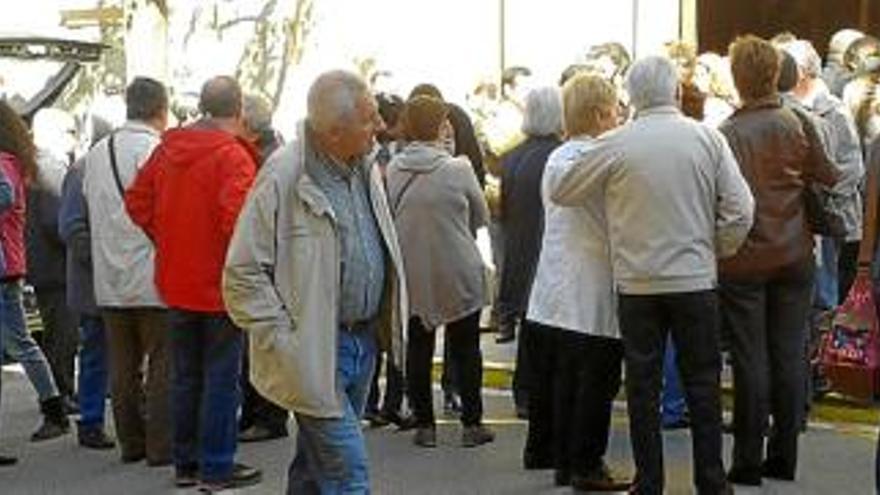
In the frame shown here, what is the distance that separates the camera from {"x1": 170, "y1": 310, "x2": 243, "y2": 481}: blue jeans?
6938 millimetres

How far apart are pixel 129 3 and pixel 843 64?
296 inches

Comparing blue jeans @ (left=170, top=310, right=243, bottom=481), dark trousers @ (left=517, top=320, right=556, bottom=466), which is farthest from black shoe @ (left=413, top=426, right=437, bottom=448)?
blue jeans @ (left=170, top=310, right=243, bottom=481)

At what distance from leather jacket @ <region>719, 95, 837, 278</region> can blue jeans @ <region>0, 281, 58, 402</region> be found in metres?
3.61

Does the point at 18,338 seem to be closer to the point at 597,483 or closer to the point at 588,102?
the point at 597,483

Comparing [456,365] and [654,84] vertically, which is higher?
[654,84]

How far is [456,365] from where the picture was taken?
7.93 metres

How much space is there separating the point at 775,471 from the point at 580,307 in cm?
118

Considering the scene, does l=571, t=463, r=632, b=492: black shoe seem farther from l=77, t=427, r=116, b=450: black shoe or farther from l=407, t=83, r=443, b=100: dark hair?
l=77, t=427, r=116, b=450: black shoe

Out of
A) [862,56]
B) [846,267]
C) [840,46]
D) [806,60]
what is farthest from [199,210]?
[840,46]

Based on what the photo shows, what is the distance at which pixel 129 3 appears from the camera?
15375 mm

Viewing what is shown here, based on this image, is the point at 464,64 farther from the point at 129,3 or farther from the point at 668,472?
the point at 668,472

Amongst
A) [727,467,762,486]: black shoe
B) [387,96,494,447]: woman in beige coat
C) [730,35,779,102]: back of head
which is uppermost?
[730,35,779,102]: back of head

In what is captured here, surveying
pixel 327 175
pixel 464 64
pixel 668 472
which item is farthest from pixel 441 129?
pixel 464 64

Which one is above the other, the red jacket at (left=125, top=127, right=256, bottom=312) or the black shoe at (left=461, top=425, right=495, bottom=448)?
the red jacket at (left=125, top=127, right=256, bottom=312)
